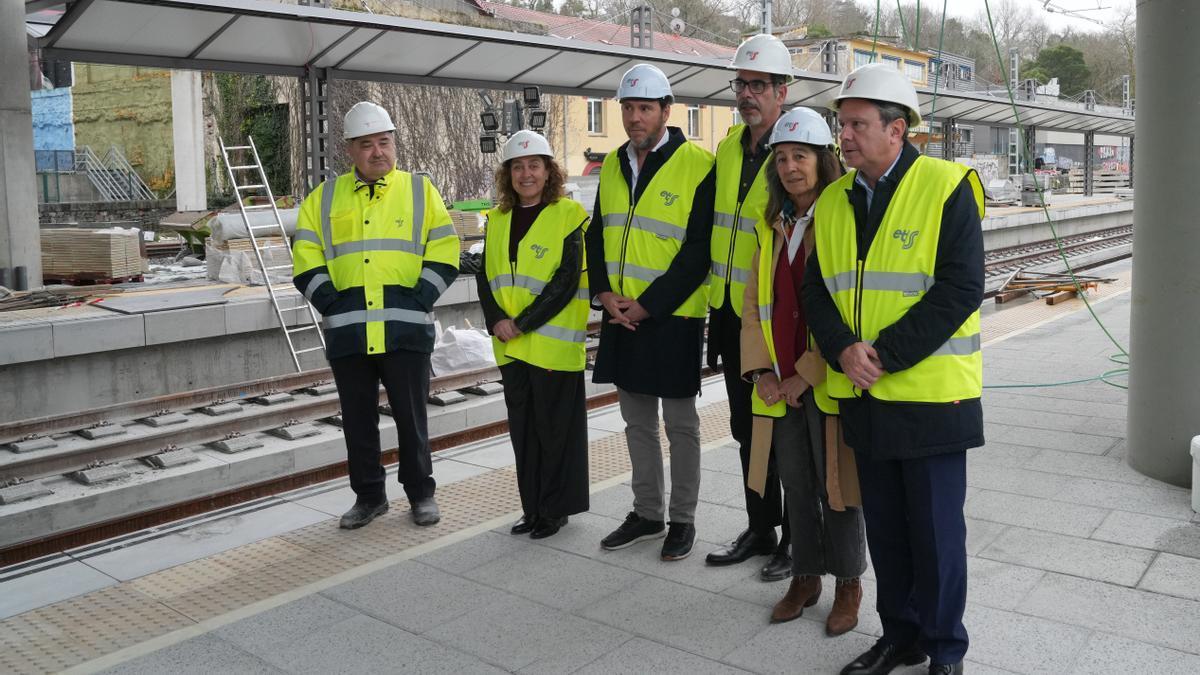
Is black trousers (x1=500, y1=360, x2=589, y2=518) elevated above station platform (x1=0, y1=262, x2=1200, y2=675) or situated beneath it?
elevated above

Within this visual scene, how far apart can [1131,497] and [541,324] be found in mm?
3208

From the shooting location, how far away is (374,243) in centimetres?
559

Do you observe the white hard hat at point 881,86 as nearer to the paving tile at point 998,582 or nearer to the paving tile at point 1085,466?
the paving tile at point 998,582

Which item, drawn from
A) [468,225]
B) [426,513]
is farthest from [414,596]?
[468,225]

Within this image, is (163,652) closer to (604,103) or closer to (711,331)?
(711,331)

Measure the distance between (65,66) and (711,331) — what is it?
17.3 metres

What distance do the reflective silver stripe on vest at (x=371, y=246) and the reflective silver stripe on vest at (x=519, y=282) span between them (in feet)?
1.71

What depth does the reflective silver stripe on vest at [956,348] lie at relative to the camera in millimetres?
3574

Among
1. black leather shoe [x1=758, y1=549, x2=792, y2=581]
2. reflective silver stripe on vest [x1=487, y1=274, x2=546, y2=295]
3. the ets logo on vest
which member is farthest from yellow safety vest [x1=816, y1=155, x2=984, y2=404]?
reflective silver stripe on vest [x1=487, y1=274, x2=546, y2=295]

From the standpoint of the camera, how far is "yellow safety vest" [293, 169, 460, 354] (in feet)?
18.3

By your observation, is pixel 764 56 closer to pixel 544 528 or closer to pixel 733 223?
pixel 733 223

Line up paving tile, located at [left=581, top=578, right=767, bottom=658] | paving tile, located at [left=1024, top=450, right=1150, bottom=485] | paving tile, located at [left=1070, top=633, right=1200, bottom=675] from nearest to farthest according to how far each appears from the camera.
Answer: paving tile, located at [left=1070, top=633, right=1200, bottom=675]
paving tile, located at [left=581, top=578, right=767, bottom=658]
paving tile, located at [left=1024, top=450, right=1150, bottom=485]

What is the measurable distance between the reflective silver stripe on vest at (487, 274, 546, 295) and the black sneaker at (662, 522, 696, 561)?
131cm

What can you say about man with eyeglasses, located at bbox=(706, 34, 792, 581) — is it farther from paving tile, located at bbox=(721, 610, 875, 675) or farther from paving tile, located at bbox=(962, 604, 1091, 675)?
paving tile, located at bbox=(962, 604, 1091, 675)
